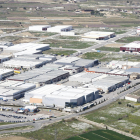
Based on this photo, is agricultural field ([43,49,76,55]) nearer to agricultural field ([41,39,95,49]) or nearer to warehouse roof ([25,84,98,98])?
agricultural field ([41,39,95,49])

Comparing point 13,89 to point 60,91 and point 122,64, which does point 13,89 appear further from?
point 122,64

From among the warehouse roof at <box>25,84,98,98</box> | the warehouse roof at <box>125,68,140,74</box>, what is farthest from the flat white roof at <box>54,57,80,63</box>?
the warehouse roof at <box>25,84,98,98</box>

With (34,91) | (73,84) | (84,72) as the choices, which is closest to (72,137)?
(34,91)

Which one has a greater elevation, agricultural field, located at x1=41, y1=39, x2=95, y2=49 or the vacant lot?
the vacant lot

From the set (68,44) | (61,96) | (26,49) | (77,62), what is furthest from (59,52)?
(61,96)

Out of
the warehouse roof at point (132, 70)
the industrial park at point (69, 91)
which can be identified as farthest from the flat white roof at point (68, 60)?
the warehouse roof at point (132, 70)

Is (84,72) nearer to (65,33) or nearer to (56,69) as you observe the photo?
(56,69)

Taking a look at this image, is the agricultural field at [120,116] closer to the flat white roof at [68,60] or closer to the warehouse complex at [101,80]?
the warehouse complex at [101,80]
